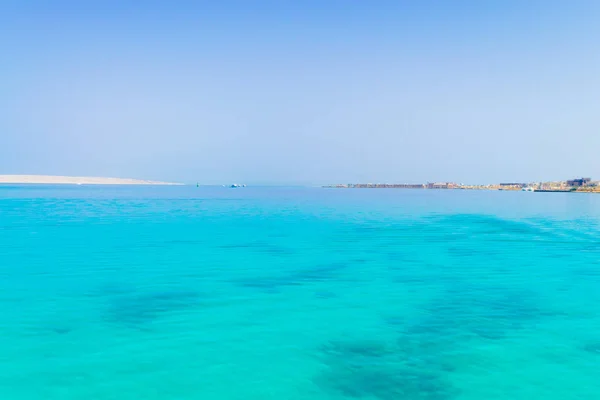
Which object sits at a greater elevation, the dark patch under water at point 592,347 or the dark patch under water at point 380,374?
the dark patch under water at point 592,347

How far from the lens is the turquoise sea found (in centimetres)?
1084

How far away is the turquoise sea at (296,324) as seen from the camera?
10.8 metres

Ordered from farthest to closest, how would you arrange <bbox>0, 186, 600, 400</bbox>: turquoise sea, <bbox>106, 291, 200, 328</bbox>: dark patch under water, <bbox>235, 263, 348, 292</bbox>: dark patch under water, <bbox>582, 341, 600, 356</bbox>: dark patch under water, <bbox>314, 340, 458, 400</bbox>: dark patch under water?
<bbox>235, 263, 348, 292</bbox>: dark patch under water, <bbox>106, 291, 200, 328</bbox>: dark patch under water, <bbox>582, 341, 600, 356</bbox>: dark patch under water, <bbox>0, 186, 600, 400</bbox>: turquoise sea, <bbox>314, 340, 458, 400</bbox>: dark patch under water

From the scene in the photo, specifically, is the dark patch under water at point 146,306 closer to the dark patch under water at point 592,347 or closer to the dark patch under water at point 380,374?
the dark patch under water at point 380,374

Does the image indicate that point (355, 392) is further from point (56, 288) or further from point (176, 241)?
point (176, 241)

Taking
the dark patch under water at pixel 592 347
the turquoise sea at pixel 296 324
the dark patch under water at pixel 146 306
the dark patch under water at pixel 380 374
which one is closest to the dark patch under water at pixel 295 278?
the turquoise sea at pixel 296 324

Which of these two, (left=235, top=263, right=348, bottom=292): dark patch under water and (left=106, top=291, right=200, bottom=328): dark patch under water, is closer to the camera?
(left=106, top=291, right=200, bottom=328): dark patch under water

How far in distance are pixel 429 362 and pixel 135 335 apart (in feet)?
29.8

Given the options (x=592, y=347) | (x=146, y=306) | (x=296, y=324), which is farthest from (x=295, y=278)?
(x=592, y=347)

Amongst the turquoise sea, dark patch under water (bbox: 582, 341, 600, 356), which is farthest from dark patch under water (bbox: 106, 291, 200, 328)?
dark patch under water (bbox: 582, 341, 600, 356)

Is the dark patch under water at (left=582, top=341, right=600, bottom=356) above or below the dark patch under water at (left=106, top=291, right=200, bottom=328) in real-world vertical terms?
→ above

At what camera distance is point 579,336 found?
1429cm

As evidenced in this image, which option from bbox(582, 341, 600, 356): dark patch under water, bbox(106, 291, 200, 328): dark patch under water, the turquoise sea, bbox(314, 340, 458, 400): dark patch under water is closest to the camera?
bbox(314, 340, 458, 400): dark patch under water

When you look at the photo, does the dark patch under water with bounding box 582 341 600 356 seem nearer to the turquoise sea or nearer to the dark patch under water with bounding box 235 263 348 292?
the turquoise sea
